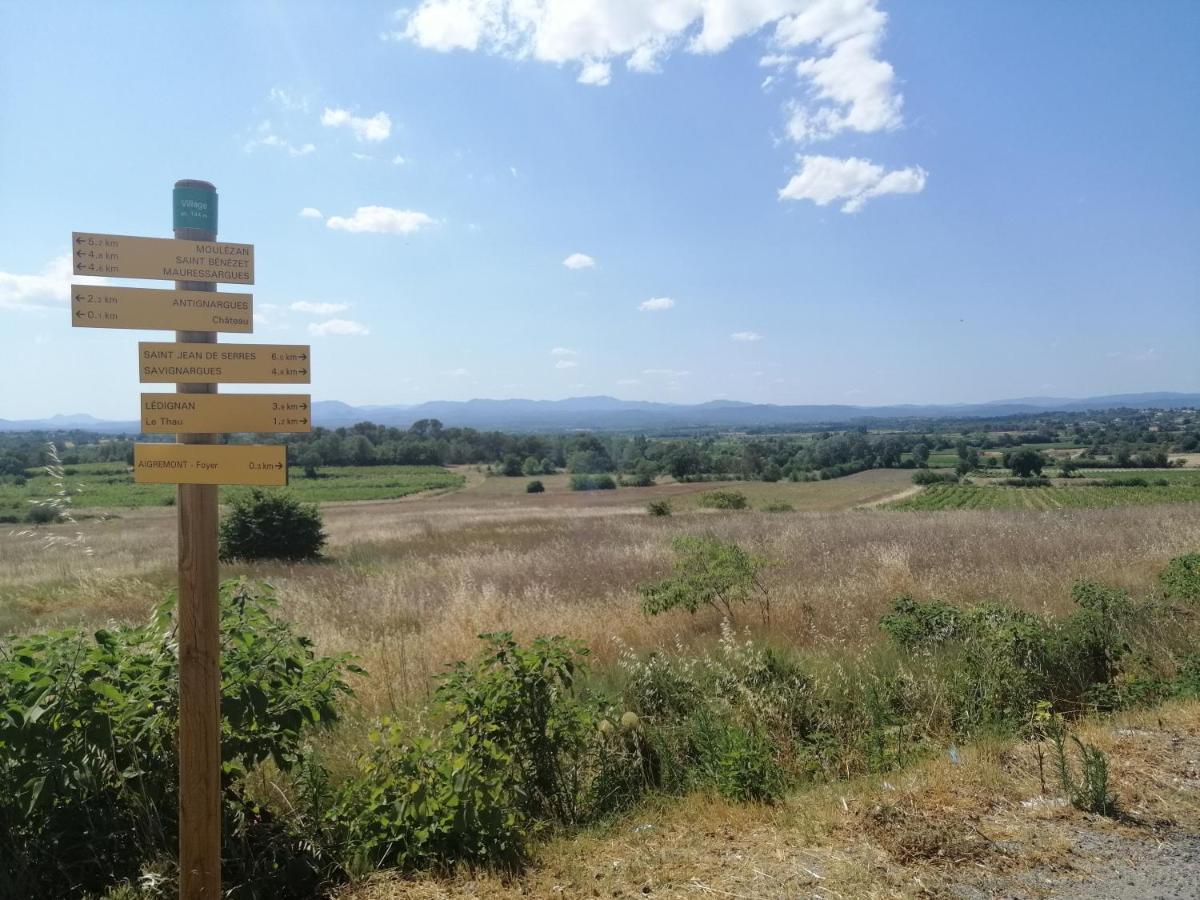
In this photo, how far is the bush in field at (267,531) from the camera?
1836cm

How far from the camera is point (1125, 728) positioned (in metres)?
4.52

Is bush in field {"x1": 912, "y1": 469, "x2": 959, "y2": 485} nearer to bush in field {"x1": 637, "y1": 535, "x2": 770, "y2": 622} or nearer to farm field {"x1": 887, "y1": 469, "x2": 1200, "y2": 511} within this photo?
farm field {"x1": 887, "y1": 469, "x2": 1200, "y2": 511}

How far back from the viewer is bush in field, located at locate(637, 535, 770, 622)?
745 centimetres

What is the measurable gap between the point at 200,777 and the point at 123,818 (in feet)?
2.50

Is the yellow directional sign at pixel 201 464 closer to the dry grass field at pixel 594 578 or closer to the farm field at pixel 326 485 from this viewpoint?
the dry grass field at pixel 594 578

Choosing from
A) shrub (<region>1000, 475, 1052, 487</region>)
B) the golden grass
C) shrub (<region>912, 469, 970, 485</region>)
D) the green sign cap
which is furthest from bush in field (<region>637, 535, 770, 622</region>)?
shrub (<region>912, 469, 970, 485</region>)

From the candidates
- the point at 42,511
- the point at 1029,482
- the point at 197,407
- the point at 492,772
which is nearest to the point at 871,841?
the point at 492,772

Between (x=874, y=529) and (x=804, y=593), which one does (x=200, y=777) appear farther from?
(x=874, y=529)

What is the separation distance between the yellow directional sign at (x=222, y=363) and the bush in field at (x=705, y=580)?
17.8ft

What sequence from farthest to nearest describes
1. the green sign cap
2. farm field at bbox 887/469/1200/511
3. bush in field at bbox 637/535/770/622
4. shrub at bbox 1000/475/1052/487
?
shrub at bbox 1000/475/1052/487, farm field at bbox 887/469/1200/511, bush in field at bbox 637/535/770/622, the green sign cap

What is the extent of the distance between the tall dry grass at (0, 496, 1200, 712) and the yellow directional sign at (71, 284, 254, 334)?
355cm

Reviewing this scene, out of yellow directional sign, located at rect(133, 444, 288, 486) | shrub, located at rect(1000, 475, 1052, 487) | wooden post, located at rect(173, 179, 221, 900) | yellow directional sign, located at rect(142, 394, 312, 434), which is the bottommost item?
shrub, located at rect(1000, 475, 1052, 487)

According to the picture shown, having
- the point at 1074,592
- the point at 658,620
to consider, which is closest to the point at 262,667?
the point at 658,620

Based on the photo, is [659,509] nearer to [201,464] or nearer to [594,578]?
[594,578]
